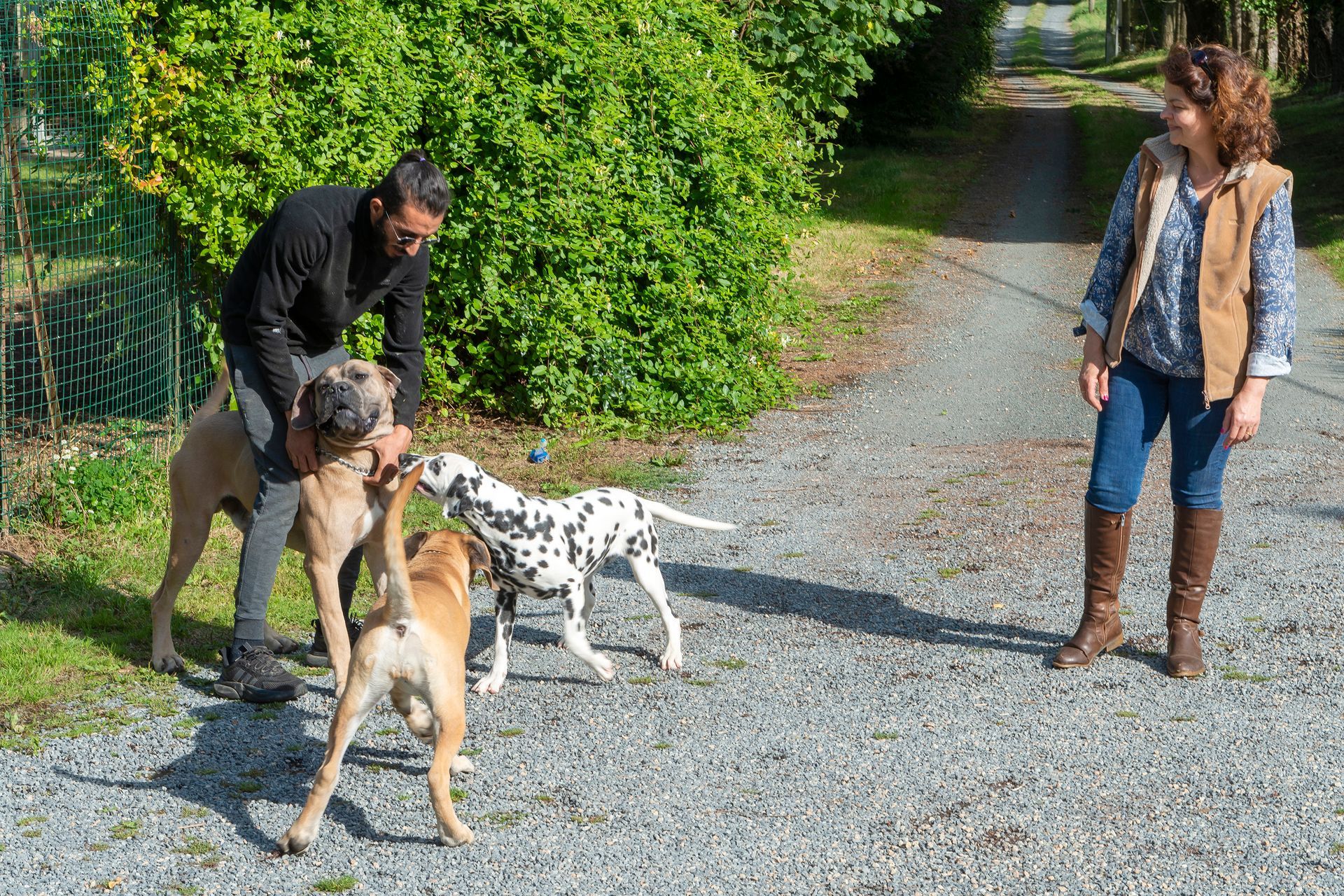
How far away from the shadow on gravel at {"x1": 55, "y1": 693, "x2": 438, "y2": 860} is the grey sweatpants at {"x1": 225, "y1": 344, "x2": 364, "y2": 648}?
14.0 inches

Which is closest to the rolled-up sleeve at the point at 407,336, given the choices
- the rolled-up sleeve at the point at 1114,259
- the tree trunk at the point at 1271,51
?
the rolled-up sleeve at the point at 1114,259

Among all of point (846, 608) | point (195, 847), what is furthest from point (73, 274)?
point (846, 608)

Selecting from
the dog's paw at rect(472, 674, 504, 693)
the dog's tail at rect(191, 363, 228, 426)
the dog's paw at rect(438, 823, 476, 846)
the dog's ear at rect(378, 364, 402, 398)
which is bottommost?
the dog's paw at rect(472, 674, 504, 693)

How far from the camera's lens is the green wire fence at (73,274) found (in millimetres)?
6734

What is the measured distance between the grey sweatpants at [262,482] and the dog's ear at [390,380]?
0.28m

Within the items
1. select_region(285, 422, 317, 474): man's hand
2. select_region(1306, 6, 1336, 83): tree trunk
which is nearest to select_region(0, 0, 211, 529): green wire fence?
select_region(285, 422, 317, 474): man's hand

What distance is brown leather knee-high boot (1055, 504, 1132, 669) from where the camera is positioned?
531 cm

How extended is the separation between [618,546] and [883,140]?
25.1 meters

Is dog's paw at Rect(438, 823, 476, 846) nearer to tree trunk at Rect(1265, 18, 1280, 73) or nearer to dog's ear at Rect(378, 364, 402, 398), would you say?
dog's ear at Rect(378, 364, 402, 398)

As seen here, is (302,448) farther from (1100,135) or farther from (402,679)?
(1100,135)

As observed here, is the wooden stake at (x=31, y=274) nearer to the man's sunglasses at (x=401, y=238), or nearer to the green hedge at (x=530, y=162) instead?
the green hedge at (x=530, y=162)

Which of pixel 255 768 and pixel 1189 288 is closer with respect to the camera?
pixel 255 768

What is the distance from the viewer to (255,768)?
4395 mm

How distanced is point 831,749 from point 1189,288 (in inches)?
89.7
